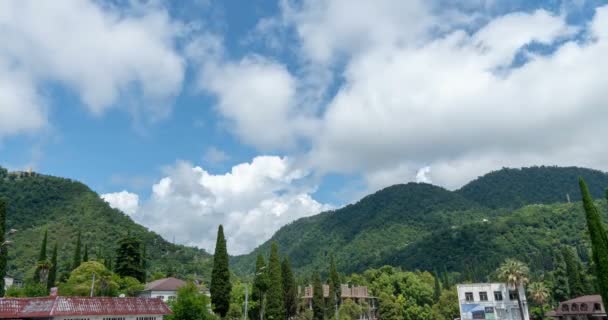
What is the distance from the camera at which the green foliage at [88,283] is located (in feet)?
212

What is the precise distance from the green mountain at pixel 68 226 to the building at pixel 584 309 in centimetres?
10828

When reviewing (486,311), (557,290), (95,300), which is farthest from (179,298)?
(557,290)

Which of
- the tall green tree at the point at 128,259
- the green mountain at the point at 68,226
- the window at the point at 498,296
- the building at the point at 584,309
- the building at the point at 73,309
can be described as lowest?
the building at the point at 584,309

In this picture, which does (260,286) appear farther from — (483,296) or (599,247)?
(599,247)

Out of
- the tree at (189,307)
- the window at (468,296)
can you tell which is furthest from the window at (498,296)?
the tree at (189,307)

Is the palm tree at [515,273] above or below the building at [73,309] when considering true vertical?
above

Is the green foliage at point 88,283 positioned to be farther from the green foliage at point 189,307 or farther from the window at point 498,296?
the window at point 498,296

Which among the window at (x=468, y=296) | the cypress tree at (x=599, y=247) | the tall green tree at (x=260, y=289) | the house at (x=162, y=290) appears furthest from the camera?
the window at (x=468, y=296)

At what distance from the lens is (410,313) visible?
105 meters

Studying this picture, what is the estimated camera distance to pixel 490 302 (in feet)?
247

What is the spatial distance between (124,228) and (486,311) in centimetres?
14366

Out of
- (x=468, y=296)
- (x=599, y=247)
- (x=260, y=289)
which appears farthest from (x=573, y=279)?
(x=260, y=289)

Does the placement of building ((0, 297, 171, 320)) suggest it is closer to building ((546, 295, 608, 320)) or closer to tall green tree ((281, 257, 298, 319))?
tall green tree ((281, 257, 298, 319))

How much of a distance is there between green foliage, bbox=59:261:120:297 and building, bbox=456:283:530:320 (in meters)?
61.1
